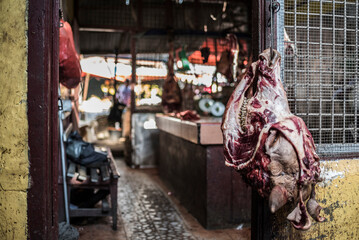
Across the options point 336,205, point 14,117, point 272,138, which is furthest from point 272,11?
point 14,117

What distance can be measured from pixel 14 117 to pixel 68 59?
5.38 ft

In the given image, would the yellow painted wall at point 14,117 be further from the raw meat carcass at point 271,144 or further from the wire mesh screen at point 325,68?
the wire mesh screen at point 325,68

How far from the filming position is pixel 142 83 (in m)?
11.0

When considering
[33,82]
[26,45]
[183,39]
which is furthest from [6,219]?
[183,39]

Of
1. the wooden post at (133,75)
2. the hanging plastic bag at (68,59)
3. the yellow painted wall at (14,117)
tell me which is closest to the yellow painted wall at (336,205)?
the yellow painted wall at (14,117)

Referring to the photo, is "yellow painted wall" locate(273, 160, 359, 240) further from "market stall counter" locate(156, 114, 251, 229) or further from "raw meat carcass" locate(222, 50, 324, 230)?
"market stall counter" locate(156, 114, 251, 229)

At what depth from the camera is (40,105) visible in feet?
9.14

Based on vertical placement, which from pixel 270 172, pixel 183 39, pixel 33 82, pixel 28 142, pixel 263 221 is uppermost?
pixel 183 39

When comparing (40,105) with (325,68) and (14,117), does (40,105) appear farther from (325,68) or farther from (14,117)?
(325,68)

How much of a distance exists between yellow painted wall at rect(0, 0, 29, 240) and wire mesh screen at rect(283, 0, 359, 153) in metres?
2.20

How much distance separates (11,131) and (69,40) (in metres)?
1.75

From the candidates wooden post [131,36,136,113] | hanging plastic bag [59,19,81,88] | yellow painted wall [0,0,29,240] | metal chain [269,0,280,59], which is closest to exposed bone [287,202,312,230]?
metal chain [269,0,280,59]

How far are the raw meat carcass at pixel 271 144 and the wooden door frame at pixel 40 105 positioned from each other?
1.41 metres

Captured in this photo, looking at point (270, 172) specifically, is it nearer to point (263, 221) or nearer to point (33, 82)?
point (263, 221)
